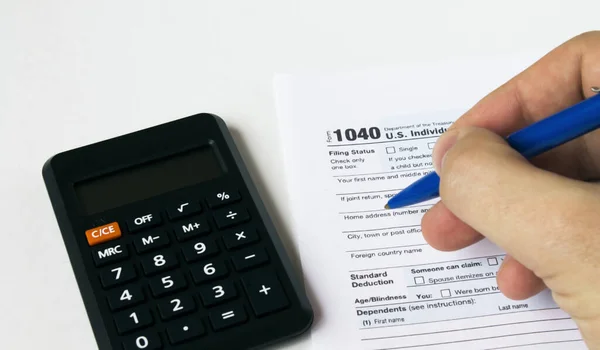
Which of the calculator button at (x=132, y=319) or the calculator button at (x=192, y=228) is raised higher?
the calculator button at (x=192, y=228)

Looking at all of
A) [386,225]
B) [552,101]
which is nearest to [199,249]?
[386,225]

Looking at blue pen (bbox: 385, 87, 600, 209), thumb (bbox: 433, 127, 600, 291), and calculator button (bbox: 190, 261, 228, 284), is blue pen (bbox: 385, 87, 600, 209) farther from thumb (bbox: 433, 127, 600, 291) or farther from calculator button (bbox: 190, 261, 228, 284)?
calculator button (bbox: 190, 261, 228, 284)

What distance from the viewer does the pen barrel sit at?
1.03ft

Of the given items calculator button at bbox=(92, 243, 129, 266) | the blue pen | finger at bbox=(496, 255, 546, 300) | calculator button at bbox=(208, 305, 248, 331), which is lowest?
finger at bbox=(496, 255, 546, 300)

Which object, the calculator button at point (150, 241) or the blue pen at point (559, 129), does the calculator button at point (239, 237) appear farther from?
the blue pen at point (559, 129)

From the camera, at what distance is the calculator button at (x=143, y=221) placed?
363 millimetres

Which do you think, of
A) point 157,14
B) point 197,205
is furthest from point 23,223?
point 157,14

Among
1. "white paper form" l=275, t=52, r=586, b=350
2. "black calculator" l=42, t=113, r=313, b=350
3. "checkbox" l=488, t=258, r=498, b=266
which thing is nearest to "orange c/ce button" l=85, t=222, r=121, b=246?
"black calculator" l=42, t=113, r=313, b=350

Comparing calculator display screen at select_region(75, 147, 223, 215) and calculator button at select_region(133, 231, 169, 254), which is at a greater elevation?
calculator display screen at select_region(75, 147, 223, 215)

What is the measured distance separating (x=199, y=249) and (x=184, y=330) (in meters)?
0.05

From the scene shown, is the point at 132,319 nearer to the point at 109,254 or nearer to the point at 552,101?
the point at 109,254

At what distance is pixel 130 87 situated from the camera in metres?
0.47

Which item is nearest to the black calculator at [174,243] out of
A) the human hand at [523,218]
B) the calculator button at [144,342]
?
the calculator button at [144,342]

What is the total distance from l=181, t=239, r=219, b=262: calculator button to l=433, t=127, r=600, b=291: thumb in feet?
0.45
